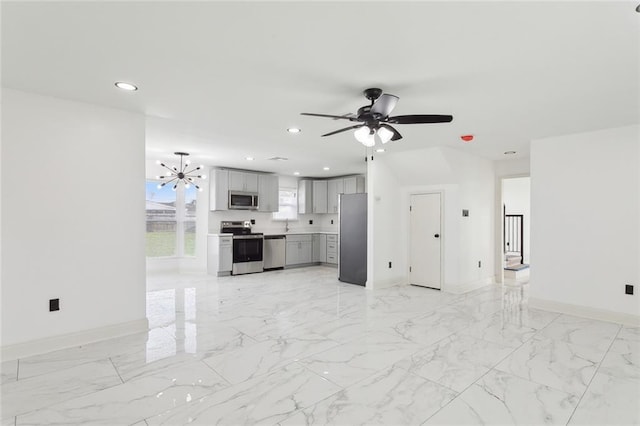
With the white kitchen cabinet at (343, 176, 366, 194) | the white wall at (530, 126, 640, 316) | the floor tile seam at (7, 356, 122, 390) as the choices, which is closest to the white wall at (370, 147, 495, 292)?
the white wall at (530, 126, 640, 316)

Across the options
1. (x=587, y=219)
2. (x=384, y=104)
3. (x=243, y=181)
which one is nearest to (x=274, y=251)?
(x=243, y=181)

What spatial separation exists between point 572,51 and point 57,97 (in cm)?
421

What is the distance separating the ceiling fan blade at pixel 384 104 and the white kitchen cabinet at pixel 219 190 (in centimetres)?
516

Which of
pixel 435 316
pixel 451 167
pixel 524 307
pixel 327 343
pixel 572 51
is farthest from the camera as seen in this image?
pixel 451 167

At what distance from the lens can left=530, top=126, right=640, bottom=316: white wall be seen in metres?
3.99

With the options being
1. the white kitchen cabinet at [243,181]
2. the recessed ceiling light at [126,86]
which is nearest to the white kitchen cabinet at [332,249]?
the white kitchen cabinet at [243,181]

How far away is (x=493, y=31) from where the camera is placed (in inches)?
77.1

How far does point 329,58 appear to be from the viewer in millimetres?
2291

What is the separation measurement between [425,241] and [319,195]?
3.60 m

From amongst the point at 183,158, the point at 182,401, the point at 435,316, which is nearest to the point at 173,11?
the point at 182,401

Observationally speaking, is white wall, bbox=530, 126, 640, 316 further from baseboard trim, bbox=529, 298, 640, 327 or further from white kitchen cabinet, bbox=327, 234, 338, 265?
white kitchen cabinet, bbox=327, 234, 338, 265

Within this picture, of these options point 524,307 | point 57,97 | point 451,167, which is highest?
point 57,97

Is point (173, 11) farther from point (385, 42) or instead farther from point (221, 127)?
point (221, 127)

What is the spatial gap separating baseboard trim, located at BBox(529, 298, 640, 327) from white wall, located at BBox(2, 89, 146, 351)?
5.14 meters
